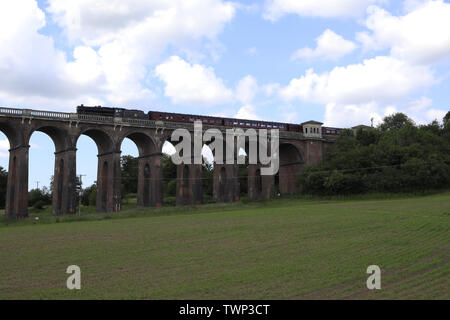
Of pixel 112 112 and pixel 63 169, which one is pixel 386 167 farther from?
pixel 63 169

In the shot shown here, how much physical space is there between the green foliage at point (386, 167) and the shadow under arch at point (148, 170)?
2310 centimetres

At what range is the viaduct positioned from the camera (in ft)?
160

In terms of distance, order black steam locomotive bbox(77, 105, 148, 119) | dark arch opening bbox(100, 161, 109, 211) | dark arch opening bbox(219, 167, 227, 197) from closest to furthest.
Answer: black steam locomotive bbox(77, 105, 148, 119) → dark arch opening bbox(100, 161, 109, 211) → dark arch opening bbox(219, 167, 227, 197)

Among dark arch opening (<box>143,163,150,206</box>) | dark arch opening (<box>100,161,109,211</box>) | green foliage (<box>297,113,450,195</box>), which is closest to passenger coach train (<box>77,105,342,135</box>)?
dark arch opening (<box>100,161,109,211</box>)

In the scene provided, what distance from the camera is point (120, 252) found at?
1847 centimetres

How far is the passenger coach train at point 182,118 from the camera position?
186 ft

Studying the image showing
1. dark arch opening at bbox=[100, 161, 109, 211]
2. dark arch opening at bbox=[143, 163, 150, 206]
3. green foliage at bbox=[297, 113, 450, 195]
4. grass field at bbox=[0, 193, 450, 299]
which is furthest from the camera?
dark arch opening at bbox=[143, 163, 150, 206]

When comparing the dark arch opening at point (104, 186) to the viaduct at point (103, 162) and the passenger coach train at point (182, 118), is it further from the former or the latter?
the passenger coach train at point (182, 118)

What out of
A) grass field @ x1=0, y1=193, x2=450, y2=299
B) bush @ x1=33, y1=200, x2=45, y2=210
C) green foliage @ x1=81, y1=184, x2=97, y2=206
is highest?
green foliage @ x1=81, y1=184, x2=97, y2=206

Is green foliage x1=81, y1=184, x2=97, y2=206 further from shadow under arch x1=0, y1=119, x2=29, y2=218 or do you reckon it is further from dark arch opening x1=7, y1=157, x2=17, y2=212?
shadow under arch x1=0, y1=119, x2=29, y2=218

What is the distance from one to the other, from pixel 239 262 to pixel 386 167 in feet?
170

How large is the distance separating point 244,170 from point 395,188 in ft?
147
